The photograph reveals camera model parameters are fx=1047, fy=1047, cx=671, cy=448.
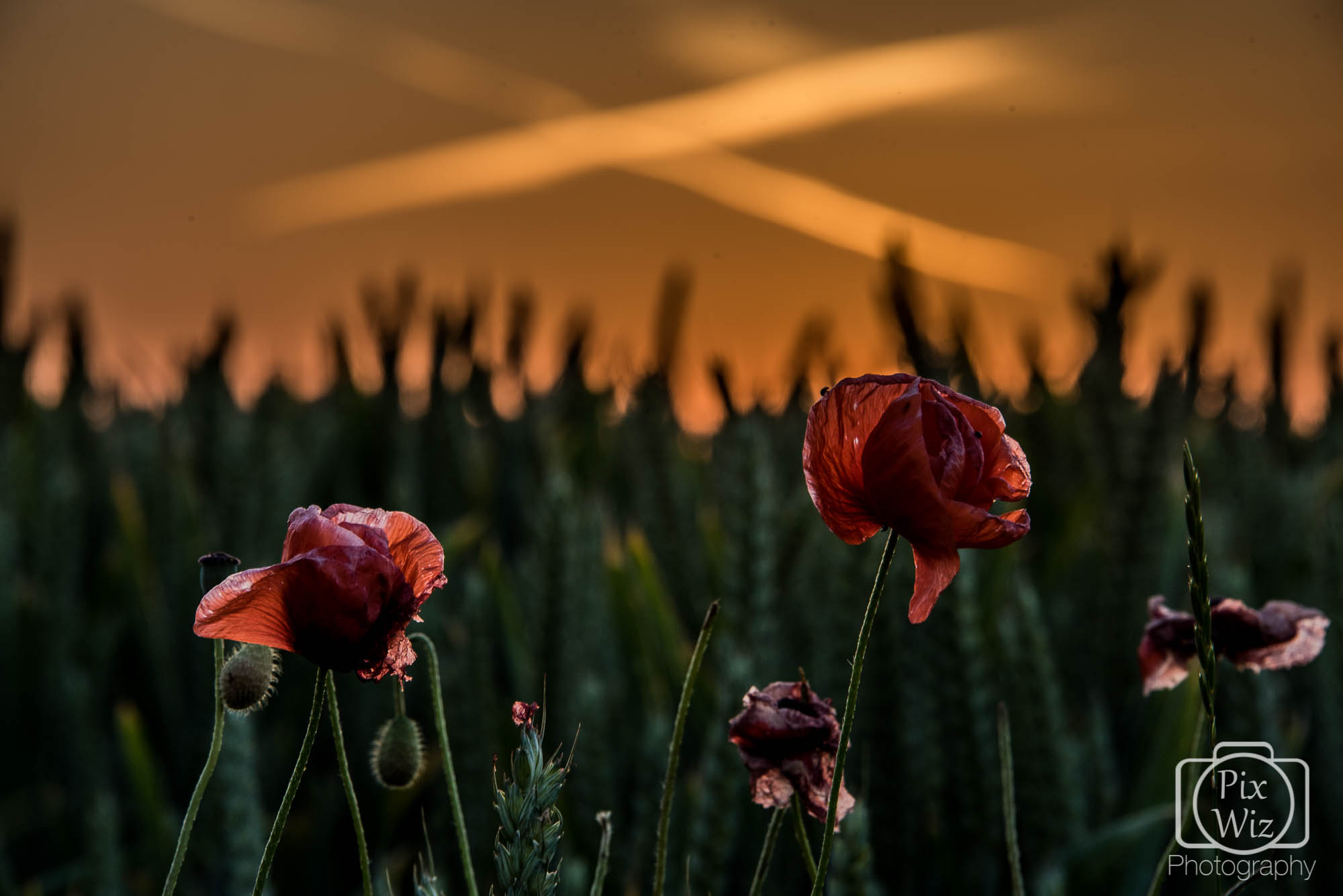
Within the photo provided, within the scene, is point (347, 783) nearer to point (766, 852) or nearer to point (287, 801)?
point (287, 801)

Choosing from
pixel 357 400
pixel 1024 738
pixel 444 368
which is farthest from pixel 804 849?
pixel 357 400

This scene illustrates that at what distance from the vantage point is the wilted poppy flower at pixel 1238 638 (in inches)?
18.3

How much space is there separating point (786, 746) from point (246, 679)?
0.62 feet

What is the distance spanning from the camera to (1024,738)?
76 centimetres

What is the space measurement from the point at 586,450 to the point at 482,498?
0.61 ft

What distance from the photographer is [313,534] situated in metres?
0.33

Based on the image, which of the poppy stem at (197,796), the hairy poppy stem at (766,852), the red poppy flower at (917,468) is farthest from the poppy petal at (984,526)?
the poppy stem at (197,796)

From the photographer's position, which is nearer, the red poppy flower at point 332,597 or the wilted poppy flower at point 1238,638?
the red poppy flower at point 332,597

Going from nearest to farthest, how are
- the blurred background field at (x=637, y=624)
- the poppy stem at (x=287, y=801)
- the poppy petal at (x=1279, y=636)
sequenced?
the poppy stem at (x=287, y=801) < the poppy petal at (x=1279, y=636) < the blurred background field at (x=637, y=624)

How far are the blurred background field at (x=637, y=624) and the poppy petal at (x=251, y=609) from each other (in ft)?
0.31

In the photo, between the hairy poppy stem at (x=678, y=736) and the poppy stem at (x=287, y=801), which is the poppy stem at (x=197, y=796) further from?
the hairy poppy stem at (x=678, y=736)

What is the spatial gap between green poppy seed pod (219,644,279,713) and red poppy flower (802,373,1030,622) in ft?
0.64

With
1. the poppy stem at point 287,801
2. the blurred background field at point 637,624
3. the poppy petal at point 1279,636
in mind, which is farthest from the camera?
the blurred background field at point 637,624

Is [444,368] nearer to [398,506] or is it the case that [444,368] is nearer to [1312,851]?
[398,506]
